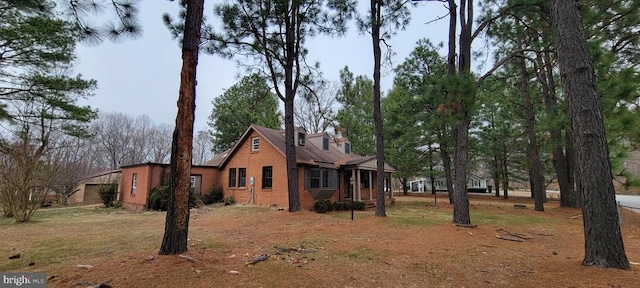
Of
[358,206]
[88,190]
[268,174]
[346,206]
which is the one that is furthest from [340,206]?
[88,190]

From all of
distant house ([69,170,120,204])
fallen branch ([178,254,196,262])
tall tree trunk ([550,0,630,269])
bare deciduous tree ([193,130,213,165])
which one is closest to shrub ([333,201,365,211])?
fallen branch ([178,254,196,262])

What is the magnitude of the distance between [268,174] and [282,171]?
128 cm

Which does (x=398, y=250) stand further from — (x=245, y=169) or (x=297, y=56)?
(x=245, y=169)

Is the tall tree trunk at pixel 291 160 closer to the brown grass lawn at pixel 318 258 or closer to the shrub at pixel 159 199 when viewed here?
the brown grass lawn at pixel 318 258

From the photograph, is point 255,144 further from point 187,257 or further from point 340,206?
point 187,257

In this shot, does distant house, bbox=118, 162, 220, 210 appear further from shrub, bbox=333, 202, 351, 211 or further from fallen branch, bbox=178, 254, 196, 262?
fallen branch, bbox=178, 254, 196, 262

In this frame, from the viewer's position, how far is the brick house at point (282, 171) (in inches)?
607

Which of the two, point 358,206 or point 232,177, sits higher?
point 232,177

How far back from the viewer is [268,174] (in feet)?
53.7

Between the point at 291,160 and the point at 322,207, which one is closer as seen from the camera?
the point at 291,160

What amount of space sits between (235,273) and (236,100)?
25.9 metres

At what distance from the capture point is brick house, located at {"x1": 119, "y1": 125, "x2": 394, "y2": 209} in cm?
1552

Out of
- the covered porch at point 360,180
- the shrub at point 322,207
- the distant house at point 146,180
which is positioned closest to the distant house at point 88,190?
the distant house at point 146,180

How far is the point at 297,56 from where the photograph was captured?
44.2 ft
